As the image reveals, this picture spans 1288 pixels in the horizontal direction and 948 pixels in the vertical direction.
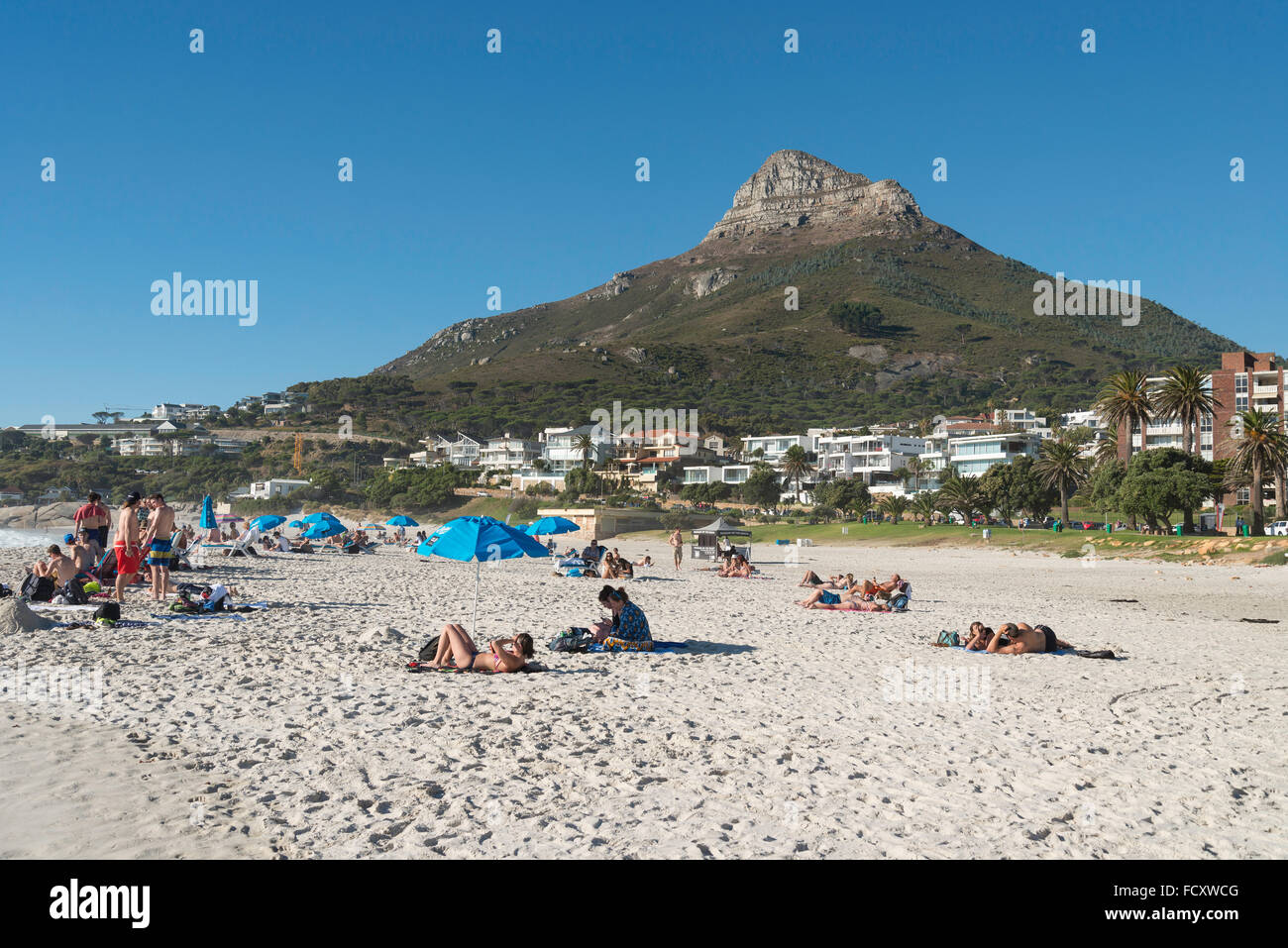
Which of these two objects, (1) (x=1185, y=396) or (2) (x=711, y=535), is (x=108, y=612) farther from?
(1) (x=1185, y=396)

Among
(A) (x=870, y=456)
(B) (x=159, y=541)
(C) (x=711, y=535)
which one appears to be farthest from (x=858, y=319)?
(B) (x=159, y=541)

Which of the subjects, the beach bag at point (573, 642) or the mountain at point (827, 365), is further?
the mountain at point (827, 365)

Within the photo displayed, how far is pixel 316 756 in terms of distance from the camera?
17.5 feet

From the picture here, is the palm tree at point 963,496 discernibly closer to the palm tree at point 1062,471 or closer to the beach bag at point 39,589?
the palm tree at point 1062,471

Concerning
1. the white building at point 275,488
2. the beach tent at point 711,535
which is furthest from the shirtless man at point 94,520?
the white building at point 275,488

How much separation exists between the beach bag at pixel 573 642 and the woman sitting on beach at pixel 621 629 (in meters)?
0.16

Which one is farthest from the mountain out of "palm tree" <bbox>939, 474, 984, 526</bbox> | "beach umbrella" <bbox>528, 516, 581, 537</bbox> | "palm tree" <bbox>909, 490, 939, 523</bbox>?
"beach umbrella" <bbox>528, 516, 581, 537</bbox>

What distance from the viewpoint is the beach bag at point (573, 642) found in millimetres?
9734

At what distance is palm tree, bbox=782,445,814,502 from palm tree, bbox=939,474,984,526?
2760cm

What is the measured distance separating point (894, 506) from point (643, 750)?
58.2 metres

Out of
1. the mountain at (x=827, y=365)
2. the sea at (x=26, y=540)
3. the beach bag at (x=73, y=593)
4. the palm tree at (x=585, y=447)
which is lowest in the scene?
the sea at (x=26, y=540)

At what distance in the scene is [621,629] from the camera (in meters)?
10.1

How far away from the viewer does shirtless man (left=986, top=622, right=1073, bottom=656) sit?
10.5 meters

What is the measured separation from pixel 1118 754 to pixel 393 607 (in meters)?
11.1
